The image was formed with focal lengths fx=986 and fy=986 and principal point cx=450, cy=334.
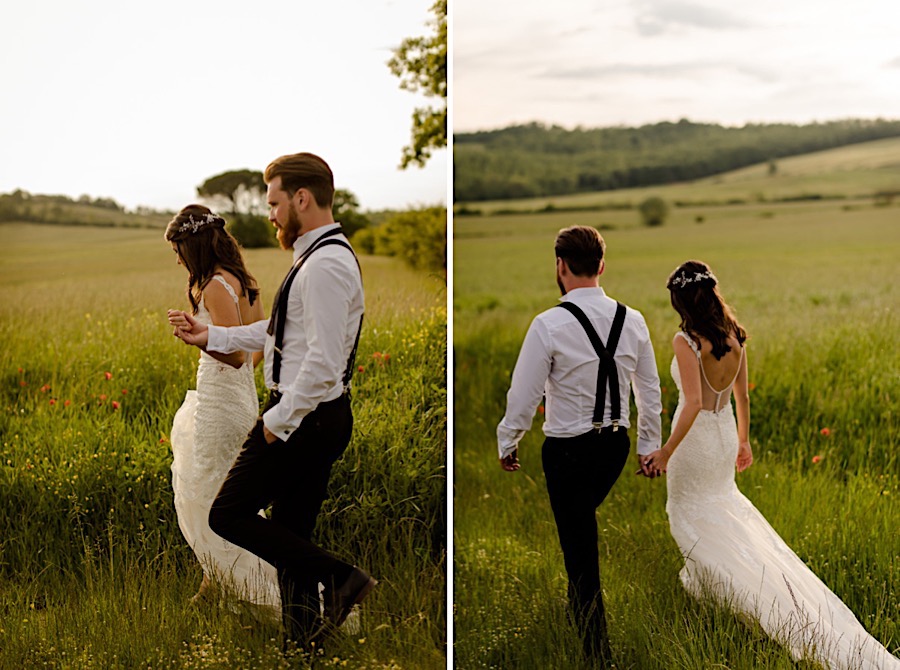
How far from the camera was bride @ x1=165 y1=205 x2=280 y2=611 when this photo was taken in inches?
143

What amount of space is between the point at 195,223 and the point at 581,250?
1.50m

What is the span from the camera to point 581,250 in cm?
343

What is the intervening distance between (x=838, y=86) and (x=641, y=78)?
310 cm

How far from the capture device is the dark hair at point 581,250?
3.43 meters

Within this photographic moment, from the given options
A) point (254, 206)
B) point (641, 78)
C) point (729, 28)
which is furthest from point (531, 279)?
point (254, 206)

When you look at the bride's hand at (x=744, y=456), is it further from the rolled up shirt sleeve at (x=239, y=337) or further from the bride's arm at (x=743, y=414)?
the rolled up shirt sleeve at (x=239, y=337)

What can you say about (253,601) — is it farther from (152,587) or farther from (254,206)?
(254,206)

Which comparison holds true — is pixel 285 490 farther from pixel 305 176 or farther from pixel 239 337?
pixel 305 176

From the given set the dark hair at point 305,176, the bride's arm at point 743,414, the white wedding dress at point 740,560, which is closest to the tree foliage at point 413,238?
the dark hair at point 305,176

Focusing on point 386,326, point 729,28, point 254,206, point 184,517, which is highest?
point 729,28

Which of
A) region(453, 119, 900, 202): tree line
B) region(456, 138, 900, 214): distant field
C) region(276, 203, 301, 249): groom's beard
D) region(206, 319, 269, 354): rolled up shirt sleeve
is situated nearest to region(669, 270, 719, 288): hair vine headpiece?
region(276, 203, 301, 249): groom's beard

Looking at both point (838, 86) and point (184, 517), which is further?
point (838, 86)

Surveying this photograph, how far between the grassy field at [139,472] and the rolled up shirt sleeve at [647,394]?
4.04 ft

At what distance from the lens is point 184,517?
386 centimetres
